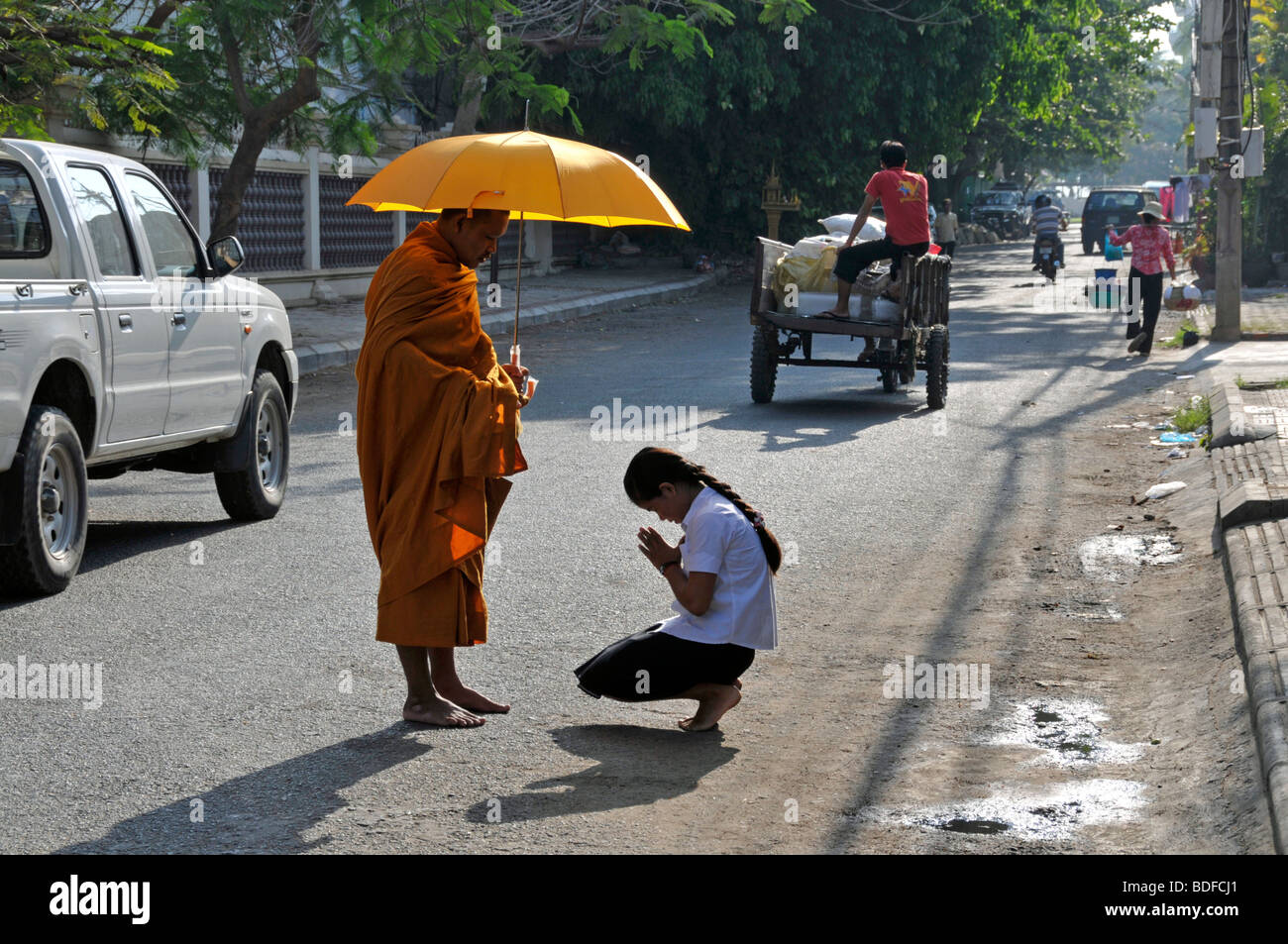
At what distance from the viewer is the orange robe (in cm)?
514

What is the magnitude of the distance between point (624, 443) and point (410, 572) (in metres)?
6.47

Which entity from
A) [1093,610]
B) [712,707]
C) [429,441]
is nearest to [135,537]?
[429,441]

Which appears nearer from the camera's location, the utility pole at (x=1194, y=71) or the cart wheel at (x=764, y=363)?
the cart wheel at (x=764, y=363)

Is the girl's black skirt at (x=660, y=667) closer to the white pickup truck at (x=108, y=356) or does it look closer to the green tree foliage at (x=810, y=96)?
the white pickup truck at (x=108, y=356)

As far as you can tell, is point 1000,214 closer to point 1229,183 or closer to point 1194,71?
point 1194,71

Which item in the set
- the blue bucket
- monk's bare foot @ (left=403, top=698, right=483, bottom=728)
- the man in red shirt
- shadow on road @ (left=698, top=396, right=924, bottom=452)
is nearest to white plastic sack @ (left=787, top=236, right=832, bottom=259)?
the man in red shirt

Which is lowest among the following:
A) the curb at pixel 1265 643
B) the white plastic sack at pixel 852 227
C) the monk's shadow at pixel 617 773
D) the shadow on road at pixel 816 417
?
the monk's shadow at pixel 617 773

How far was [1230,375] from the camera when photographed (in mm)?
14688

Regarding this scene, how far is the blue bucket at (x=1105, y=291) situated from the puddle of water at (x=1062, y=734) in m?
21.0

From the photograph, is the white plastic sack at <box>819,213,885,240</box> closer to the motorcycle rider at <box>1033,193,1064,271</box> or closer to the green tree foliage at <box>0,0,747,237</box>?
the green tree foliage at <box>0,0,747,237</box>

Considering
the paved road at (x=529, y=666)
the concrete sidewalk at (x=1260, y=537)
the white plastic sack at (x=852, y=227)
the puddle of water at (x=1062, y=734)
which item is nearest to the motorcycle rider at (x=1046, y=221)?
the white plastic sack at (x=852, y=227)

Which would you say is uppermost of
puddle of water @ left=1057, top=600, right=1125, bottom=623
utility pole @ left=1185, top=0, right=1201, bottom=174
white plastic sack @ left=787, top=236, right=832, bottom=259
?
utility pole @ left=1185, top=0, right=1201, bottom=174

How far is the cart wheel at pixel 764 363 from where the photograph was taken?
13758mm
